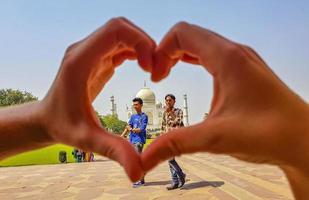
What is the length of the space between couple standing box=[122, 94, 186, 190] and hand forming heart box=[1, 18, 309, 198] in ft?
13.6

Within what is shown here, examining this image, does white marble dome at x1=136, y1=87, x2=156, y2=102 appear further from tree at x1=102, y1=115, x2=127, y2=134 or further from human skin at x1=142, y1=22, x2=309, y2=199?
human skin at x1=142, y1=22, x2=309, y2=199

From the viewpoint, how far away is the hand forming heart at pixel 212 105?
66 cm

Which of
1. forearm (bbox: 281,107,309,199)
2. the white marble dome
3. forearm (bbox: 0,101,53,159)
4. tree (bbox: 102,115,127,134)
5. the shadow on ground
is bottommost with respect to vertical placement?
the shadow on ground

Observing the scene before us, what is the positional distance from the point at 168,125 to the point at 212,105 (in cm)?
446

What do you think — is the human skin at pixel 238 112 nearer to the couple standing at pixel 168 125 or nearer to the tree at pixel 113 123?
the couple standing at pixel 168 125

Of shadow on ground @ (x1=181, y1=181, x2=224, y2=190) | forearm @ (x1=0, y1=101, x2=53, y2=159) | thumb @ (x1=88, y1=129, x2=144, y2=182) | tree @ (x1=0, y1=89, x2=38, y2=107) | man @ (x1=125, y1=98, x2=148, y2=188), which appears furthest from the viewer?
tree @ (x1=0, y1=89, x2=38, y2=107)

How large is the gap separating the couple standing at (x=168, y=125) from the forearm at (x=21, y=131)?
13.1ft

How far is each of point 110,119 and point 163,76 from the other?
64812 mm

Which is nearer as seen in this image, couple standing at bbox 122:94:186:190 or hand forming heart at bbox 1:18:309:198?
hand forming heart at bbox 1:18:309:198

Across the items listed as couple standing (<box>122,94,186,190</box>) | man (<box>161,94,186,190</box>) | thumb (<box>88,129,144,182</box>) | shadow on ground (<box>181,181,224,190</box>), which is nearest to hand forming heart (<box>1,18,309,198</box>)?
thumb (<box>88,129,144,182</box>)

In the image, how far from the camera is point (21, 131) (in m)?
0.85

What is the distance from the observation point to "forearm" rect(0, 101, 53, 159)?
32.4 inches

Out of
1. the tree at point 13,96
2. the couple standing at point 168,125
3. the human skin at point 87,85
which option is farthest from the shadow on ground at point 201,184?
the tree at point 13,96

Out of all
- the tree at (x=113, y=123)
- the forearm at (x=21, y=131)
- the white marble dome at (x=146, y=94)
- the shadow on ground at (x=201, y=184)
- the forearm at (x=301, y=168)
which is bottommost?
the shadow on ground at (x=201, y=184)
